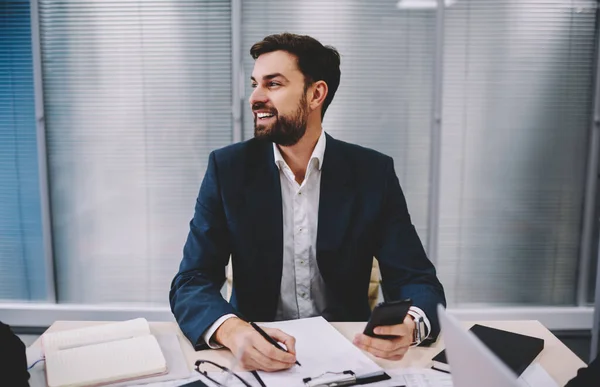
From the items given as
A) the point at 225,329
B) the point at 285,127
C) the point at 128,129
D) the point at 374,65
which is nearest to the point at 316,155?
the point at 285,127

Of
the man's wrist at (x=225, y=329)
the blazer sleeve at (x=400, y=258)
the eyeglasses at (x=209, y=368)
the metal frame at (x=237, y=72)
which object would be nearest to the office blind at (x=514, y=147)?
the metal frame at (x=237, y=72)

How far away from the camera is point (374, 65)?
3051 mm

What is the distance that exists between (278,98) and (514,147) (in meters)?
2.02

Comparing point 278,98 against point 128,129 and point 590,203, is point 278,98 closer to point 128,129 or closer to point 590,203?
point 128,129

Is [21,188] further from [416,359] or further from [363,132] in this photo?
[416,359]

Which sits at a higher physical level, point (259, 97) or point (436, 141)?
point (259, 97)

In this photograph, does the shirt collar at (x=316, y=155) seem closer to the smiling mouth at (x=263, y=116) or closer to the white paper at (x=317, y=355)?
the smiling mouth at (x=263, y=116)

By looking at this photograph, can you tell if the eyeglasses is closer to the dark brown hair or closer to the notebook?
the notebook

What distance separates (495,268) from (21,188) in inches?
119

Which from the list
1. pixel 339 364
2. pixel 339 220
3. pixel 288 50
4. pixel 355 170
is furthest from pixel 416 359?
pixel 288 50

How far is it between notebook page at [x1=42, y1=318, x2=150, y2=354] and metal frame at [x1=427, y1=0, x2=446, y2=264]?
2.18 m

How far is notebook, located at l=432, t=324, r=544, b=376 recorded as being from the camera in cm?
116

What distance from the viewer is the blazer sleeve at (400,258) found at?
1.50 meters

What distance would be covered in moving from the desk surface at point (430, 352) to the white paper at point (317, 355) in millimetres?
56
